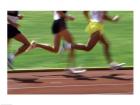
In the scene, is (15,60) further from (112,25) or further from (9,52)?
(112,25)

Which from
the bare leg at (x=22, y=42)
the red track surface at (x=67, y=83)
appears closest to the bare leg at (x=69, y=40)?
the red track surface at (x=67, y=83)

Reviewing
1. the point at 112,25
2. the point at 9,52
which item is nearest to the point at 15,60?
the point at 9,52

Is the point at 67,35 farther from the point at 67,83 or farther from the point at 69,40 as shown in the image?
the point at 67,83

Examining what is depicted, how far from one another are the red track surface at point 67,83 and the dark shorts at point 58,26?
0.42m

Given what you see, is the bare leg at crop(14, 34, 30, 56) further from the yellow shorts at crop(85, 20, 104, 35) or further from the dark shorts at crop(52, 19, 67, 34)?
the yellow shorts at crop(85, 20, 104, 35)

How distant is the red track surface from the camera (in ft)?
49.0

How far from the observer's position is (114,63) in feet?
49.1

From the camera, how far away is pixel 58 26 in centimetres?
1496

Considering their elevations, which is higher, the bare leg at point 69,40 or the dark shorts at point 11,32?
the dark shorts at point 11,32

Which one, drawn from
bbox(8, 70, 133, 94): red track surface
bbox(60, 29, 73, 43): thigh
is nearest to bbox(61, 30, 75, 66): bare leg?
bbox(60, 29, 73, 43): thigh

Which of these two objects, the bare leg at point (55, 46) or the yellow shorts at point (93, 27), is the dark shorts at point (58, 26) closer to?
the bare leg at point (55, 46)

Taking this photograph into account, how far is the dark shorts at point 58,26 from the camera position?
1495cm

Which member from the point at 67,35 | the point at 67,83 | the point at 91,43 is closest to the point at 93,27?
the point at 91,43

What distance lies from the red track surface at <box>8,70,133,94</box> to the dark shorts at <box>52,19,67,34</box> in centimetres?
42
